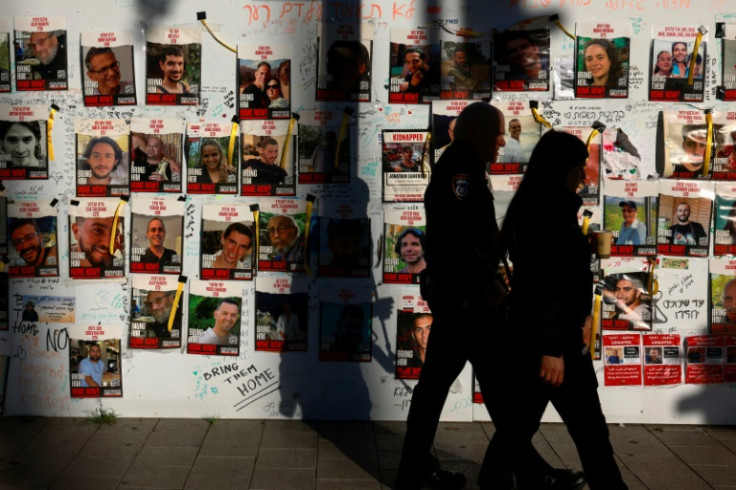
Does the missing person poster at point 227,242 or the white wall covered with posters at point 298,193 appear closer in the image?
the white wall covered with posters at point 298,193

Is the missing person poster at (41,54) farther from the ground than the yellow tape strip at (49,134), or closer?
farther from the ground

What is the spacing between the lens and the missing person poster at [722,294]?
5984 millimetres

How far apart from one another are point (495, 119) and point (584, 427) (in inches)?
60.2

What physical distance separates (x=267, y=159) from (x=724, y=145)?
2.85m

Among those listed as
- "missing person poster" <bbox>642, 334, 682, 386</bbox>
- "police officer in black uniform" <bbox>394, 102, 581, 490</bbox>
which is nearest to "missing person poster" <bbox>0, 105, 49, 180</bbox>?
"police officer in black uniform" <bbox>394, 102, 581, 490</bbox>

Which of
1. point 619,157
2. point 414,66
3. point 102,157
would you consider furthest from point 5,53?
point 619,157

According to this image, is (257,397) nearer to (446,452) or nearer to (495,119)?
(446,452)

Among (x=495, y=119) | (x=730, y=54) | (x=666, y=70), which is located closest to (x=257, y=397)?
(x=495, y=119)

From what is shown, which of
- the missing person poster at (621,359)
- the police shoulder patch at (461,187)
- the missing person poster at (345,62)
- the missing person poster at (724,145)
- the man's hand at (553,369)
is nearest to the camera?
the man's hand at (553,369)

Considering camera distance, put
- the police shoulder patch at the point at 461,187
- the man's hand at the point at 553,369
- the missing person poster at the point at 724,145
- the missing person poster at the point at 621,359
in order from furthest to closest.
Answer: the missing person poster at the point at 621,359 < the missing person poster at the point at 724,145 < the police shoulder patch at the point at 461,187 < the man's hand at the point at 553,369

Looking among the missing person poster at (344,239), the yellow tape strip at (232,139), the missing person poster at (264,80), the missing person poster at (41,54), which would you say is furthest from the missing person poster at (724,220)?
the missing person poster at (41,54)

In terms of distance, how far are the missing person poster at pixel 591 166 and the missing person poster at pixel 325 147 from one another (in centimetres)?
135

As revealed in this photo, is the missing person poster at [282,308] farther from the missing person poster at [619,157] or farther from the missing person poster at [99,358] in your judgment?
the missing person poster at [619,157]

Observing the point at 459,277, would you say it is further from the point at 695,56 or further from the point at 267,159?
the point at 695,56
